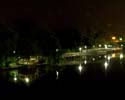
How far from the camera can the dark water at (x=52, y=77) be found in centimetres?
2169

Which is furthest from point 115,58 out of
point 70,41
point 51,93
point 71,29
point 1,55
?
point 51,93

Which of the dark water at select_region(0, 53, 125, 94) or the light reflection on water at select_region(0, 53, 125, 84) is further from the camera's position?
the light reflection on water at select_region(0, 53, 125, 84)

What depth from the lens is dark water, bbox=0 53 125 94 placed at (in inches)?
854

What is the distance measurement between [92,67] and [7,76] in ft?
36.2

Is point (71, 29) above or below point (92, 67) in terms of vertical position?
above

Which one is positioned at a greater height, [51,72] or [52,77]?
[51,72]

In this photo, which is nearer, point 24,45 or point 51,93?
point 51,93

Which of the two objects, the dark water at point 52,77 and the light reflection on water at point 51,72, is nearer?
the dark water at point 52,77

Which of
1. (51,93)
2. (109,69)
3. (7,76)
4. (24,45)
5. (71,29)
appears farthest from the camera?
(71,29)

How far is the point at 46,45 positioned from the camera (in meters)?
31.3

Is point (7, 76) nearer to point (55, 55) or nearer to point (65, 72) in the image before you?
point (65, 72)

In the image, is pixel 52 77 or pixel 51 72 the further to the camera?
pixel 51 72

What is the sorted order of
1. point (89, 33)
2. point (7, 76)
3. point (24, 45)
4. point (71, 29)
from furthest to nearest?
1. point (89, 33)
2. point (71, 29)
3. point (24, 45)
4. point (7, 76)

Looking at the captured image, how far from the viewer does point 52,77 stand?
84.3 feet
